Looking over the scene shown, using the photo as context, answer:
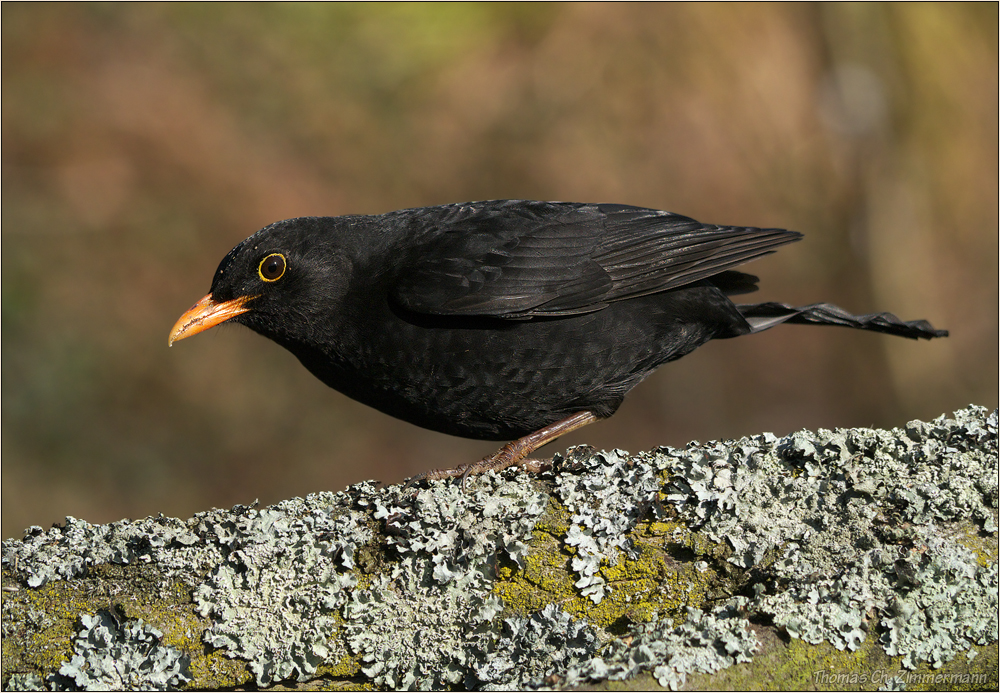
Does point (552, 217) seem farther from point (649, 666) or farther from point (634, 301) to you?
point (649, 666)

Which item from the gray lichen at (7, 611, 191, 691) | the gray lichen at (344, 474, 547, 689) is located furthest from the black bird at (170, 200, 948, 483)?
the gray lichen at (7, 611, 191, 691)

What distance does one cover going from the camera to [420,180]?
9734mm

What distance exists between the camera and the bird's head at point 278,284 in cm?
391

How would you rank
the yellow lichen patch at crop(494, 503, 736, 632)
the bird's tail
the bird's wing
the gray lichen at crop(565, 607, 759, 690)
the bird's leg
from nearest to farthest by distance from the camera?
the gray lichen at crop(565, 607, 759, 690), the yellow lichen patch at crop(494, 503, 736, 632), the bird's leg, the bird's wing, the bird's tail

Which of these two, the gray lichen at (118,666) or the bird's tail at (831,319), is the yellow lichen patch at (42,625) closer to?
the gray lichen at (118,666)

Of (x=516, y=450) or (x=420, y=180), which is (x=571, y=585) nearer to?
(x=516, y=450)

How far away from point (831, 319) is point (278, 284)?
2972 millimetres

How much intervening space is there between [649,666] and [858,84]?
26.8 ft

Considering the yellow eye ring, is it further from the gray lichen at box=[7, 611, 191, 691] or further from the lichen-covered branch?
the gray lichen at box=[7, 611, 191, 691]

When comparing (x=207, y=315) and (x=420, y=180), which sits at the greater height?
(x=420, y=180)

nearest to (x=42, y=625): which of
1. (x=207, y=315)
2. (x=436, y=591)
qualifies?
(x=436, y=591)

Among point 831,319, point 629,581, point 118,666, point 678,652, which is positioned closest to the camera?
point 678,652

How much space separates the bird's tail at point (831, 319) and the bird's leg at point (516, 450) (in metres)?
1.13

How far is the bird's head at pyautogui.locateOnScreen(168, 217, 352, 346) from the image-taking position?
3.91 m
